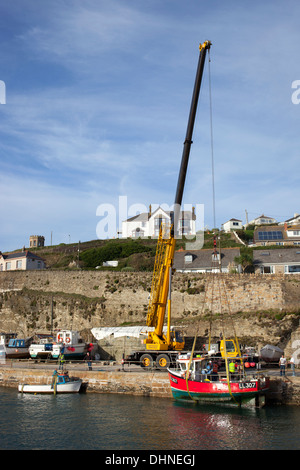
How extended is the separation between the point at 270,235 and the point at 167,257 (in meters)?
50.3

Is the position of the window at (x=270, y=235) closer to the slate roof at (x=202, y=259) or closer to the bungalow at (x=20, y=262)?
the slate roof at (x=202, y=259)

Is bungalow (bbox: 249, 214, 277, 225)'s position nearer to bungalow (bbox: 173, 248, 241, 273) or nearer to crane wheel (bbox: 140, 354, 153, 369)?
bungalow (bbox: 173, 248, 241, 273)

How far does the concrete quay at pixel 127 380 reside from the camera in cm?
2552

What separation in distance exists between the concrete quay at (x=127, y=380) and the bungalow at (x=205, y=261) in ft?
77.3

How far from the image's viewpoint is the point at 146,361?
31.1 m

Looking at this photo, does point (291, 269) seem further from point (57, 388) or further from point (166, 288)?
point (57, 388)

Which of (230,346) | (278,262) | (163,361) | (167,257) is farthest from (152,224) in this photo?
(163,361)

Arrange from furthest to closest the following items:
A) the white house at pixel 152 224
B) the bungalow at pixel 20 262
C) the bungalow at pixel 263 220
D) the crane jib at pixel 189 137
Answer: the bungalow at pixel 263 220 < the white house at pixel 152 224 < the bungalow at pixel 20 262 < the crane jib at pixel 189 137

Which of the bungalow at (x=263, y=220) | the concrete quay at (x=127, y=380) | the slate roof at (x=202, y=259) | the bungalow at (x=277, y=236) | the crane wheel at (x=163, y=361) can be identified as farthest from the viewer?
the bungalow at (x=263, y=220)

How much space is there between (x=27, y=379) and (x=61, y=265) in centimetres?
4387

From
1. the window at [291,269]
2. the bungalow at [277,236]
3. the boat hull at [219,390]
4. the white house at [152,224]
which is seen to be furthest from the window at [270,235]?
the boat hull at [219,390]

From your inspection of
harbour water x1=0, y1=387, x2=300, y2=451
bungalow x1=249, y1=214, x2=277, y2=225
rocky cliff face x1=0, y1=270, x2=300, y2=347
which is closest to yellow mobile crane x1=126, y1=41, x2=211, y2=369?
harbour water x1=0, y1=387, x2=300, y2=451
